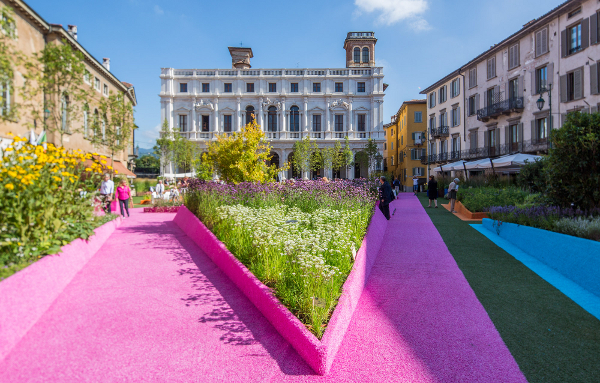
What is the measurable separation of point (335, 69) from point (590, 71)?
2830cm

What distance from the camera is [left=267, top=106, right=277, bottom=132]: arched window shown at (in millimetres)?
45031

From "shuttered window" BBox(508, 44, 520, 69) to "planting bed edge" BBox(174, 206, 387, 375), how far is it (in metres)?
27.9

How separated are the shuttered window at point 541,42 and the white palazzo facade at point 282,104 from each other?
2001 centimetres

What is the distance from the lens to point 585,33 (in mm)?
21281

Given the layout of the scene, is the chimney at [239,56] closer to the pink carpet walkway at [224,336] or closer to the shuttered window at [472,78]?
the shuttered window at [472,78]

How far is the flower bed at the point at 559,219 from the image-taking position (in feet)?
20.5

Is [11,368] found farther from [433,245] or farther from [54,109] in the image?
[54,109]

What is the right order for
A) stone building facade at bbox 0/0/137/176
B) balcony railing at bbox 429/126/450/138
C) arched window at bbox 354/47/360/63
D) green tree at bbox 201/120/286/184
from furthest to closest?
arched window at bbox 354/47/360/63, balcony railing at bbox 429/126/450/138, stone building facade at bbox 0/0/137/176, green tree at bbox 201/120/286/184

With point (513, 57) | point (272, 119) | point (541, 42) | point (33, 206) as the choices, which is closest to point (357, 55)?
point (272, 119)

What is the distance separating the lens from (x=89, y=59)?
25594 mm

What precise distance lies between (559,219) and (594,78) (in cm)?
1896

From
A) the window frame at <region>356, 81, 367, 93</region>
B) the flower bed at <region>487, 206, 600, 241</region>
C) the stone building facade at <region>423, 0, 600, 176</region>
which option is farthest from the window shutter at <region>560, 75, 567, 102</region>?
the window frame at <region>356, 81, 367, 93</region>

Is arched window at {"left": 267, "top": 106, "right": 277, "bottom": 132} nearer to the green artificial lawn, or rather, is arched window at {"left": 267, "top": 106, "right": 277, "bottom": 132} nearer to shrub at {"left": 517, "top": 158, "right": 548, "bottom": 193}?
shrub at {"left": 517, "top": 158, "right": 548, "bottom": 193}

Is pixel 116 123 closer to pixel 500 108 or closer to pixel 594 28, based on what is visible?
pixel 500 108
